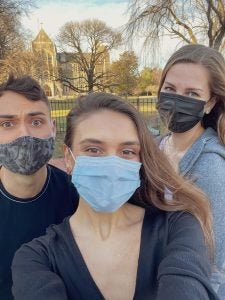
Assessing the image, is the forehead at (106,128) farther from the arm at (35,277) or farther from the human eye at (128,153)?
the arm at (35,277)

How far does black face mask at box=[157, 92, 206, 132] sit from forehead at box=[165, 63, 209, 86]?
0.11 metres

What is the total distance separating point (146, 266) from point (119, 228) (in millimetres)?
271

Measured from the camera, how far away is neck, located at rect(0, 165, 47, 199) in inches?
78.7

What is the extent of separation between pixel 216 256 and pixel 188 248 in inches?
21.5

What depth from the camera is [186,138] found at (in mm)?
2301

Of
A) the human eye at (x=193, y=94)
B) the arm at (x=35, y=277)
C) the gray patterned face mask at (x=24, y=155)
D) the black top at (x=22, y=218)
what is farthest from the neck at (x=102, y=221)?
the human eye at (x=193, y=94)

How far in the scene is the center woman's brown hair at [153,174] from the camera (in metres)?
1.64

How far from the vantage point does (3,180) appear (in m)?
2.10

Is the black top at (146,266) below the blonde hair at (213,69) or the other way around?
below

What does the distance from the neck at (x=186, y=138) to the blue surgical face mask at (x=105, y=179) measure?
735mm

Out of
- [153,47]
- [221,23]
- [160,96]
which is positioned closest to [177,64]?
[160,96]

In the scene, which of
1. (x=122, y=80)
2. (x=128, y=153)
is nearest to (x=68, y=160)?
(x=128, y=153)

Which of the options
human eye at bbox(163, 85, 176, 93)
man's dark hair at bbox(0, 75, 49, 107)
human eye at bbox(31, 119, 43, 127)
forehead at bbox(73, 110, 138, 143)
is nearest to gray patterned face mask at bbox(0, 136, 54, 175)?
human eye at bbox(31, 119, 43, 127)

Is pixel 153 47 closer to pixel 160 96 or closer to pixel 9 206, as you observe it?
pixel 160 96
